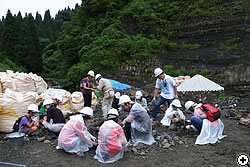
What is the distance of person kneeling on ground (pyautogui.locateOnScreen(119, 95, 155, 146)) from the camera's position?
4.11m

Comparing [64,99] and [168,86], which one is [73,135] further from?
[64,99]

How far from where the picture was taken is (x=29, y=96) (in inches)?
213

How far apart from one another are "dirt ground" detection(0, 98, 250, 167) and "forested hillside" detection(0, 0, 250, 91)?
9.30 m

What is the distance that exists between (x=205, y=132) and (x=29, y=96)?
446cm

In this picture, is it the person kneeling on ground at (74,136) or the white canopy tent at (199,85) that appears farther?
the white canopy tent at (199,85)

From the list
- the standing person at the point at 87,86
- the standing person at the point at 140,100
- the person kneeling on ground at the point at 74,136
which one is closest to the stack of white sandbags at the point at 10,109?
the standing person at the point at 87,86

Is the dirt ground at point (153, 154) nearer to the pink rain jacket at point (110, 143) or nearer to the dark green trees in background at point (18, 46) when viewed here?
the pink rain jacket at point (110, 143)

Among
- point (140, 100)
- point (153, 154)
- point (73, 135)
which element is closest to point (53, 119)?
point (73, 135)

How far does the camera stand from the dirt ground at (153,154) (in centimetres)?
348

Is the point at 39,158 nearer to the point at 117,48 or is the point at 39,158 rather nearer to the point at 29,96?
the point at 29,96

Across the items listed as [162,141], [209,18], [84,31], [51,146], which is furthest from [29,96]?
[209,18]

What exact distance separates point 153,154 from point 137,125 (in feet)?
2.11

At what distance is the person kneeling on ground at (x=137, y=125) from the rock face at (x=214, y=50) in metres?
9.38

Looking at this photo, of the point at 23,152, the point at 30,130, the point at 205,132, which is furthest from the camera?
the point at 30,130
